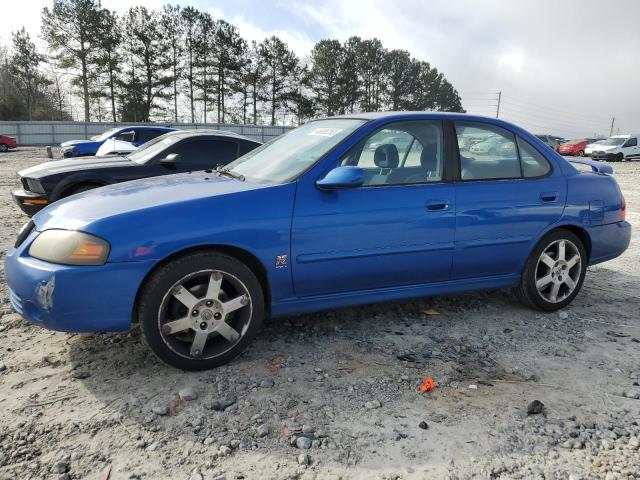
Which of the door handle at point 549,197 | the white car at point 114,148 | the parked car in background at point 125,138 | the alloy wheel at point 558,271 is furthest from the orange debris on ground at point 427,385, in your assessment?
the parked car in background at point 125,138

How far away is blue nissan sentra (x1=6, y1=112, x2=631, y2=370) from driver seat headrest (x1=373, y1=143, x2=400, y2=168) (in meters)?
0.01

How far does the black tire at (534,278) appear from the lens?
4.11m

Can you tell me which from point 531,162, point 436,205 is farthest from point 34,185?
point 531,162

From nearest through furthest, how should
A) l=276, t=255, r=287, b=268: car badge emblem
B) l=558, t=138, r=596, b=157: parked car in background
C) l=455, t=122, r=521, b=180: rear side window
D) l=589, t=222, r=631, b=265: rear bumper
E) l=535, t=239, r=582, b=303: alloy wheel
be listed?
l=276, t=255, r=287, b=268: car badge emblem, l=455, t=122, r=521, b=180: rear side window, l=535, t=239, r=582, b=303: alloy wheel, l=589, t=222, r=631, b=265: rear bumper, l=558, t=138, r=596, b=157: parked car in background

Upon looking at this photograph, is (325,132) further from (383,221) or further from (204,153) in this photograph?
(204,153)

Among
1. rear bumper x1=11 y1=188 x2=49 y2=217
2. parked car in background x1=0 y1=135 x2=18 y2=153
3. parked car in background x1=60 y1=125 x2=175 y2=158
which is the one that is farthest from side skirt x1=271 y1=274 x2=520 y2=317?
parked car in background x1=0 y1=135 x2=18 y2=153

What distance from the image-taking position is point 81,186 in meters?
6.63

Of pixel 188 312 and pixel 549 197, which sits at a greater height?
pixel 549 197

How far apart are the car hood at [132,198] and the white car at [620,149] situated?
1216 inches

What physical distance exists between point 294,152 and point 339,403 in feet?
5.95

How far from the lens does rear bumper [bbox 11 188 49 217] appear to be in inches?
254

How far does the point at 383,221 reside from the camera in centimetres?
341

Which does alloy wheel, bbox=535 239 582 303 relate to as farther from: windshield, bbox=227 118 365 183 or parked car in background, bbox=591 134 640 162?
parked car in background, bbox=591 134 640 162

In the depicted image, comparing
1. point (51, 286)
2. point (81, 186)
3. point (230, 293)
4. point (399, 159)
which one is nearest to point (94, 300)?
point (51, 286)
